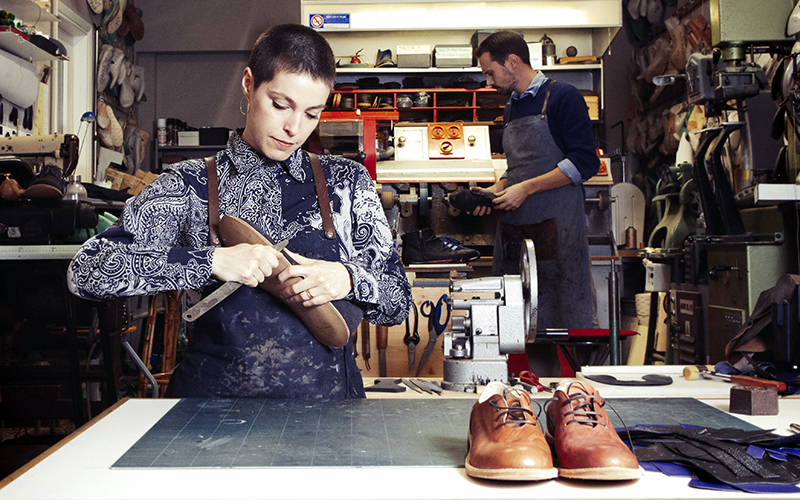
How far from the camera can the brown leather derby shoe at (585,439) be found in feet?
2.57

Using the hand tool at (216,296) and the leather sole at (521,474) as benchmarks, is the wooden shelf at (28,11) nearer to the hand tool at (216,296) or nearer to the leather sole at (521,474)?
the hand tool at (216,296)

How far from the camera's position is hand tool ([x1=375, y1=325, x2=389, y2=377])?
333 cm

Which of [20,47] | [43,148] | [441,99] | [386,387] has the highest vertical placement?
[441,99]

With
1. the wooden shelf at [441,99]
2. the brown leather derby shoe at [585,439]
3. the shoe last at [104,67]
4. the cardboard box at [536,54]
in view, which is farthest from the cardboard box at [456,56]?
the brown leather derby shoe at [585,439]

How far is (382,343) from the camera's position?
337cm

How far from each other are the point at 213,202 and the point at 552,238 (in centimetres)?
199

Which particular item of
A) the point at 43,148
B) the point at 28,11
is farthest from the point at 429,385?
the point at 28,11

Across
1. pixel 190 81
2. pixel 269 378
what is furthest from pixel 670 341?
pixel 190 81

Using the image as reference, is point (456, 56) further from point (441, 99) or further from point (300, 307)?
point (300, 307)

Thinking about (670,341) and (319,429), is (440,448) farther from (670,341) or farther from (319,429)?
(670,341)

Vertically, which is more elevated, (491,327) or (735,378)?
(491,327)

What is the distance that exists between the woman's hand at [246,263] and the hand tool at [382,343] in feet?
6.99

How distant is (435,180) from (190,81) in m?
3.85

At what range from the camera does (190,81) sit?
7.04 meters
